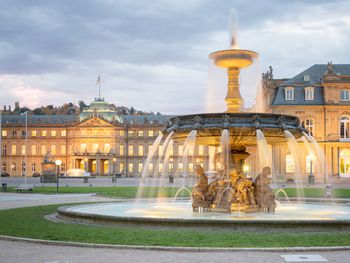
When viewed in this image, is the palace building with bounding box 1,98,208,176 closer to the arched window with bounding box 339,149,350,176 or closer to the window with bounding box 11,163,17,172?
the window with bounding box 11,163,17,172

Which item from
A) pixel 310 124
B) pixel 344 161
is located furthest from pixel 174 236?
pixel 344 161

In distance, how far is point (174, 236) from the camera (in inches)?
552

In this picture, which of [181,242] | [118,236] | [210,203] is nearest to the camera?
[181,242]

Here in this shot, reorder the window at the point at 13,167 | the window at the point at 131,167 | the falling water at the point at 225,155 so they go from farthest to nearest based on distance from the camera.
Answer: the window at the point at 13,167 < the window at the point at 131,167 < the falling water at the point at 225,155

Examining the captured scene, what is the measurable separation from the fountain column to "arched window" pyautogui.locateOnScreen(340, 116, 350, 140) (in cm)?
5612

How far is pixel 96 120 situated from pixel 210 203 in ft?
385

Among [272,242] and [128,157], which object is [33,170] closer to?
[128,157]

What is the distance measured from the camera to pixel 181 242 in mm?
13055

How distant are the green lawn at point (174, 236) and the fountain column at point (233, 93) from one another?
5.87m

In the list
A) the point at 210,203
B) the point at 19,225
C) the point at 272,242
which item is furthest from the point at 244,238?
the point at 19,225

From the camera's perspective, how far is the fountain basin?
58.9ft

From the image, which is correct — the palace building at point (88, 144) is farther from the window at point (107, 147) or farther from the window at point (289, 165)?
the window at point (289, 165)

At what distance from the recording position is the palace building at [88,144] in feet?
436

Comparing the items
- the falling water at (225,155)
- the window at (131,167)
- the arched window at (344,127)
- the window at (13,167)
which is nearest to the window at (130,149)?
the window at (131,167)
